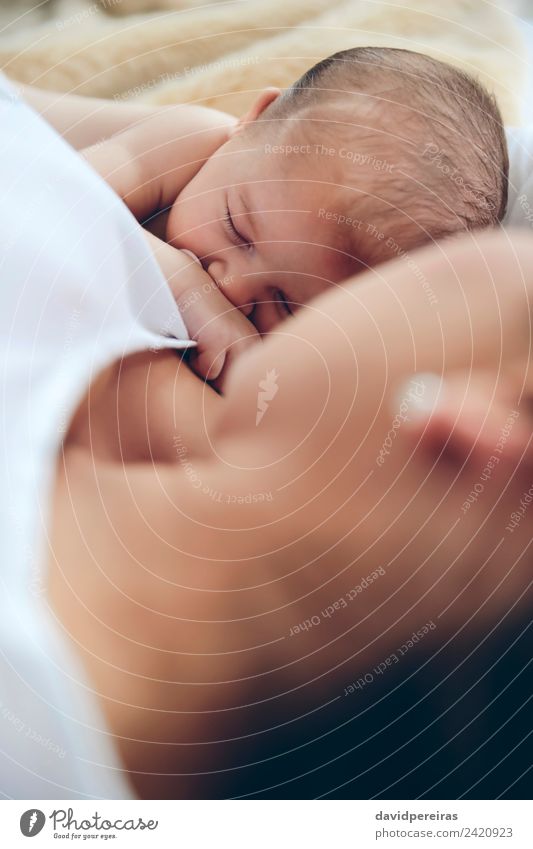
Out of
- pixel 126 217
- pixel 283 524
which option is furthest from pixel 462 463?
pixel 126 217

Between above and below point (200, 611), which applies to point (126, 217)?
above

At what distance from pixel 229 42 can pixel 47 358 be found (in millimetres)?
243

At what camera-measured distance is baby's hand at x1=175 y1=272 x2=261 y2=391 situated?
0.36 m

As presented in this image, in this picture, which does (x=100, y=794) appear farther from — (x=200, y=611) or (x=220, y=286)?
(x=220, y=286)

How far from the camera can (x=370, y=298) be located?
1.15 feet

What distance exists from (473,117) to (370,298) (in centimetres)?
11

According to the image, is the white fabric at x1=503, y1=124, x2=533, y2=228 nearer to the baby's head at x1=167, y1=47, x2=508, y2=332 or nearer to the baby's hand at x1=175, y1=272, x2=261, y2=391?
the baby's head at x1=167, y1=47, x2=508, y2=332

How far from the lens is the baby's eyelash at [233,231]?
1.20 ft

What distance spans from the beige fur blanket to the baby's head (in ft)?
0.14

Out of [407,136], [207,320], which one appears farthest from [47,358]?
[407,136]

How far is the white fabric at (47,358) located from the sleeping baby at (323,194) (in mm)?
27

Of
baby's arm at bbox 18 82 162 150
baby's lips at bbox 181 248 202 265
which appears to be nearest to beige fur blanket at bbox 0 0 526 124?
baby's arm at bbox 18 82 162 150

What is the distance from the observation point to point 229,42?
1.50 feet

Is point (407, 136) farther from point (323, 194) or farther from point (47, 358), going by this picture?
point (47, 358)
